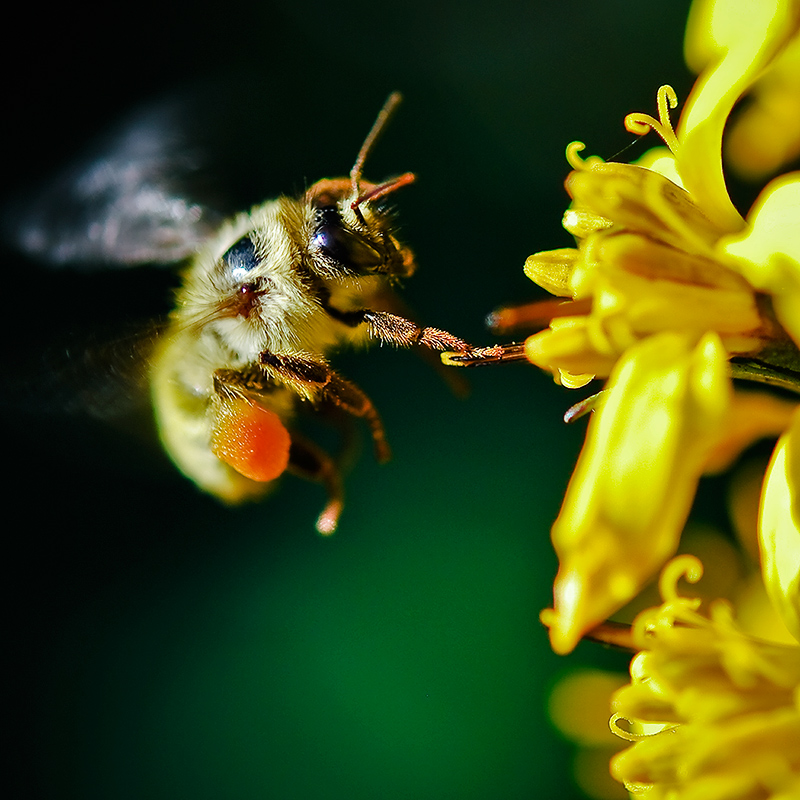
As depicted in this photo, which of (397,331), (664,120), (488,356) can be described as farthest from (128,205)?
(664,120)

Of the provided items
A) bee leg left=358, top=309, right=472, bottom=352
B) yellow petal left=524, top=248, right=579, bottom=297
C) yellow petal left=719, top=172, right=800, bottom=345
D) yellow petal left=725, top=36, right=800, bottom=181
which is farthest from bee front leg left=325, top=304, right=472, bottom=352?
yellow petal left=725, top=36, right=800, bottom=181

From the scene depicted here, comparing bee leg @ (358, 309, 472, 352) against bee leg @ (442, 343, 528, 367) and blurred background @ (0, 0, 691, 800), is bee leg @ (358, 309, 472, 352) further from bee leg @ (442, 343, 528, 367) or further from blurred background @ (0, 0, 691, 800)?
blurred background @ (0, 0, 691, 800)

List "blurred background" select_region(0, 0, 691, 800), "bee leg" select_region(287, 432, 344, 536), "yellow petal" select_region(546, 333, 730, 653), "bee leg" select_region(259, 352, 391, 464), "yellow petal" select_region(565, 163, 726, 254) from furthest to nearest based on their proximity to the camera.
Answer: "blurred background" select_region(0, 0, 691, 800) → "bee leg" select_region(287, 432, 344, 536) → "bee leg" select_region(259, 352, 391, 464) → "yellow petal" select_region(565, 163, 726, 254) → "yellow petal" select_region(546, 333, 730, 653)

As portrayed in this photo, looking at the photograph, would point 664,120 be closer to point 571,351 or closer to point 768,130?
point 571,351

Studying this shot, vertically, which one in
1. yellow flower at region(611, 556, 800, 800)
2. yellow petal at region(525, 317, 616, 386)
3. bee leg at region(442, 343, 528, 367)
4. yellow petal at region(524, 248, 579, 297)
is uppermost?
yellow petal at region(524, 248, 579, 297)

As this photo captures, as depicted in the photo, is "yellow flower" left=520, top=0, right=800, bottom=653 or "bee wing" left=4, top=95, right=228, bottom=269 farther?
"bee wing" left=4, top=95, right=228, bottom=269

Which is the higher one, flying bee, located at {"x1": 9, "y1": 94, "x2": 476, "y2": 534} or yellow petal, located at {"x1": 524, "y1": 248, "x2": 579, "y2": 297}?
flying bee, located at {"x1": 9, "y1": 94, "x2": 476, "y2": 534}

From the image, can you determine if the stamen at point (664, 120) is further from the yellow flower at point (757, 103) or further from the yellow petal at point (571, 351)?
the yellow petal at point (571, 351)

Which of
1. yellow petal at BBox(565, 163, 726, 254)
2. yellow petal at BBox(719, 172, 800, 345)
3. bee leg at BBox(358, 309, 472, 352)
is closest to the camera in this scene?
yellow petal at BBox(719, 172, 800, 345)
